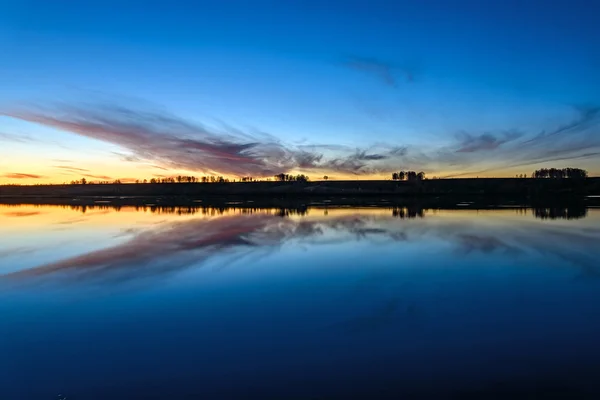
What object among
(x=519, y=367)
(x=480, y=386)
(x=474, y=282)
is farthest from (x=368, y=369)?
(x=474, y=282)

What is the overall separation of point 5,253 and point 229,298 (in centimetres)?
1066

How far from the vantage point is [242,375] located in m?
5.18

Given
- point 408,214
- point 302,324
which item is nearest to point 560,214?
point 408,214

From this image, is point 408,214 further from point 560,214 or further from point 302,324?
point 302,324

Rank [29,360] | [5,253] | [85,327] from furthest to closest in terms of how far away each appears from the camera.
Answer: [5,253] < [85,327] < [29,360]

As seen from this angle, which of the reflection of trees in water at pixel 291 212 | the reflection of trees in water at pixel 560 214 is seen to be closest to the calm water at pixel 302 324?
the reflection of trees in water at pixel 560 214

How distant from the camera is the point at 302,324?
705 cm

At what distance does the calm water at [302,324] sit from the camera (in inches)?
195

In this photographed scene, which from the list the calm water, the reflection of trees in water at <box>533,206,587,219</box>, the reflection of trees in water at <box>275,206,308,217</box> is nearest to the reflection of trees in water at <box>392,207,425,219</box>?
the reflection of trees in water at <box>275,206,308,217</box>

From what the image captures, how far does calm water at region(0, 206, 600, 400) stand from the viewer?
495cm

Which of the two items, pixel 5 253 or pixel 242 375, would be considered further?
pixel 5 253

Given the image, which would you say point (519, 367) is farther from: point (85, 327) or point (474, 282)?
point (85, 327)

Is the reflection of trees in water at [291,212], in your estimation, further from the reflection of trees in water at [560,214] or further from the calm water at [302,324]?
the calm water at [302,324]

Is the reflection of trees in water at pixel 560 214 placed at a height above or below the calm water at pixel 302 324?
above
